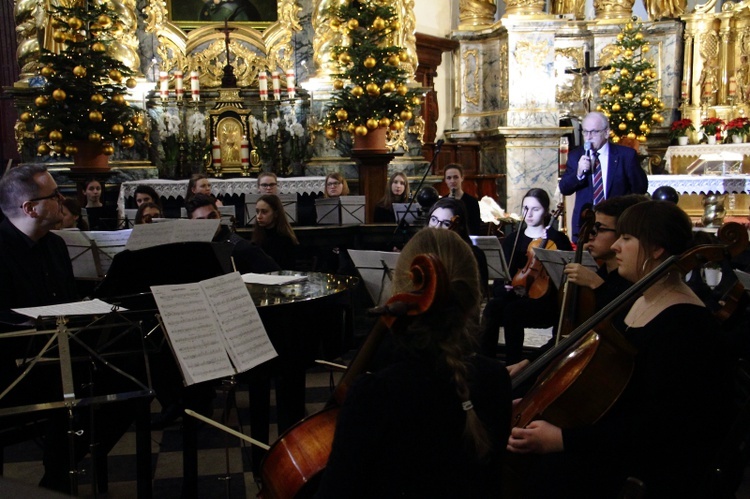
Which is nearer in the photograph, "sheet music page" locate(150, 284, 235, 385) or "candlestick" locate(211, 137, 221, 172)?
"sheet music page" locate(150, 284, 235, 385)

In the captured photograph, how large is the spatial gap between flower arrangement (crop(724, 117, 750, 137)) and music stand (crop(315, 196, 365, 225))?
984cm

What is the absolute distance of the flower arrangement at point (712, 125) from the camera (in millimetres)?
15180

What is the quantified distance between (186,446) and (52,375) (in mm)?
693

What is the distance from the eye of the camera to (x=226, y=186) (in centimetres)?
1095

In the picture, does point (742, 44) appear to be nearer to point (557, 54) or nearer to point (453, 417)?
point (557, 54)

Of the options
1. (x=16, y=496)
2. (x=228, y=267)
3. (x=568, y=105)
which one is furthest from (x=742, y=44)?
(x=16, y=496)

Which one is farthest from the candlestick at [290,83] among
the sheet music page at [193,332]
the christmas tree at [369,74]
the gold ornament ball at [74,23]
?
the sheet music page at [193,332]

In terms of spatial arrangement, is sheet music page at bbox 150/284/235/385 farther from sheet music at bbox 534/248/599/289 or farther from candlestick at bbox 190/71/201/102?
candlestick at bbox 190/71/201/102

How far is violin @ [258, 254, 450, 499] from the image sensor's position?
1.81m

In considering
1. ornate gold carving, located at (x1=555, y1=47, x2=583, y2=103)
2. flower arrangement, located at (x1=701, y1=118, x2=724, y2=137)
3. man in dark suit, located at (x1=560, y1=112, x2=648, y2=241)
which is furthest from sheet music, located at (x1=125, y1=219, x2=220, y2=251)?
flower arrangement, located at (x1=701, y1=118, x2=724, y2=137)

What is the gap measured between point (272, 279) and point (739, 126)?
12.9 meters

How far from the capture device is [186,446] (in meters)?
3.66

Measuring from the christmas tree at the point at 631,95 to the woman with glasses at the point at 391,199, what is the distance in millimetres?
7238

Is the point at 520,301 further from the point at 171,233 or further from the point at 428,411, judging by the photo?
the point at 428,411
